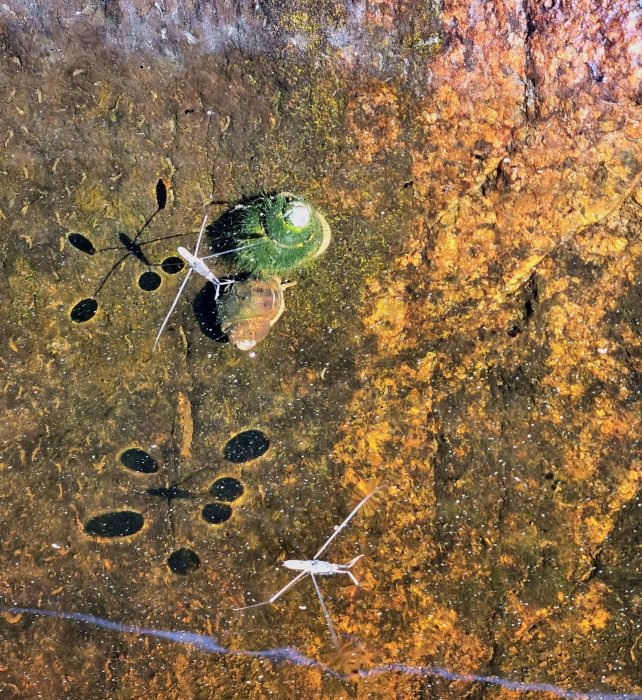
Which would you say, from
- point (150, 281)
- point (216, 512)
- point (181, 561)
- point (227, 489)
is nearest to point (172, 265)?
point (150, 281)

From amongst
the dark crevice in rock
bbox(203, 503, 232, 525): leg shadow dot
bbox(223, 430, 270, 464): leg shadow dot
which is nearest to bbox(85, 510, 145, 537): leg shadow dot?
bbox(203, 503, 232, 525): leg shadow dot

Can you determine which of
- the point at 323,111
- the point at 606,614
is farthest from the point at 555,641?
the point at 323,111

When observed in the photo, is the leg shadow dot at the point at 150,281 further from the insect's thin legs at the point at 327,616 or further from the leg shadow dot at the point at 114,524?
the insect's thin legs at the point at 327,616

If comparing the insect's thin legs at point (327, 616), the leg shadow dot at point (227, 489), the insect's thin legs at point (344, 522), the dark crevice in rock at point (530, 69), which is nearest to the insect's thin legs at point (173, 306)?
the leg shadow dot at point (227, 489)

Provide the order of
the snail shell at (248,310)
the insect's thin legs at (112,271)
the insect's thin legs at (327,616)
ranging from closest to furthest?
the snail shell at (248,310), the insect's thin legs at (327,616), the insect's thin legs at (112,271)

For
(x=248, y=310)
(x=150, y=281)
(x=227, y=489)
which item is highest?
(x=150, y=281)

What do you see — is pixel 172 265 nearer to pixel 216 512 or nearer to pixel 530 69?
pixel 216 512

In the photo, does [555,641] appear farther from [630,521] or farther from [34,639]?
[34,639]
